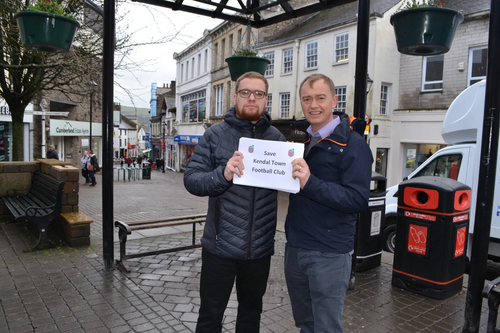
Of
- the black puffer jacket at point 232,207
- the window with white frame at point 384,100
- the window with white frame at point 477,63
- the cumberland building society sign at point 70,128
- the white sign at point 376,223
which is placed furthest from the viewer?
the cumberland building society sign at point 70,128

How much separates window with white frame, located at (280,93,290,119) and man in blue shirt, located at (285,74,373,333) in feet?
67.5

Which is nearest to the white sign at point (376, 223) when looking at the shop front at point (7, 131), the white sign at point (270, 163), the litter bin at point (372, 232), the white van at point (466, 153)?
the litter bin at point (372, 232)

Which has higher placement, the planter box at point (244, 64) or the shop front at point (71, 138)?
the planter box at point (244, 64)

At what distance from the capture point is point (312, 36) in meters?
20.9

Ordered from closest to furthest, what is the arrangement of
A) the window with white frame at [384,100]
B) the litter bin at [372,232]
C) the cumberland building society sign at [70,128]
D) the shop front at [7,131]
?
1. the litter bin at [372,232]
2. the window with white frame at [384,100]
3. the shop front at [7,131]
4. the cumberland building society sign at [70,128]

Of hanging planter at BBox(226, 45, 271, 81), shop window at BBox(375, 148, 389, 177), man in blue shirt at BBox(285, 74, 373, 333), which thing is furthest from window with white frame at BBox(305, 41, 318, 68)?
man in blue shirt at BBox(285, 74, 373, 333)

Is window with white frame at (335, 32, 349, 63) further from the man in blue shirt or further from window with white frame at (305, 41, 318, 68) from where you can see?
the man in blue shirt

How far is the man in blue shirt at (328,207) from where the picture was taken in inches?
91.0

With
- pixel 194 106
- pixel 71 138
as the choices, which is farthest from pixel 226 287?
pixel 194 106

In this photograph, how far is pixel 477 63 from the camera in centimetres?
1596

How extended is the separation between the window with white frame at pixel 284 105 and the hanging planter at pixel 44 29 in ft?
61.8

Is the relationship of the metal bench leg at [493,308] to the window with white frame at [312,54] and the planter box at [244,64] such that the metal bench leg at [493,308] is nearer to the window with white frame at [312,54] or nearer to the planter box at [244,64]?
the planter box at [244,64]

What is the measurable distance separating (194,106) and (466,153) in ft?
105

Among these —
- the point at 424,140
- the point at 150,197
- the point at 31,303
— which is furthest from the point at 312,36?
the point at 31,303
